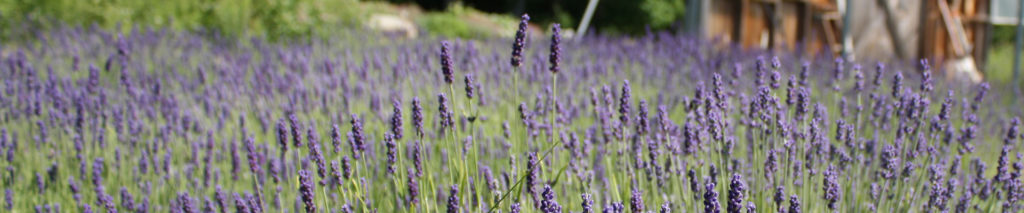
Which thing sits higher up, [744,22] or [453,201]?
[744,22]

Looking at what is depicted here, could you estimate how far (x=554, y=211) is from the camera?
146 centimetres

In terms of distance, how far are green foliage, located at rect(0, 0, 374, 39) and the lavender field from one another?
0.94 m

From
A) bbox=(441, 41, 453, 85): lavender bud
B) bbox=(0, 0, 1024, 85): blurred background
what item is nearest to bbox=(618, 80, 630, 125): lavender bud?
bbox=(441, 41, 453, 85): lavender bud

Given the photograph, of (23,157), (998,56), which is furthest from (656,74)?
(998,56)

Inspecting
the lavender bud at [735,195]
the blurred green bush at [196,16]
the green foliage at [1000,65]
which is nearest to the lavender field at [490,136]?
the lavender bud at [735,195]

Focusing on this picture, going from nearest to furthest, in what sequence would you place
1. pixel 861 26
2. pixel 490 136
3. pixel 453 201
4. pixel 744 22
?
pixel 453 201
pixel 490 136
pixel 861 26
pixel 744 22

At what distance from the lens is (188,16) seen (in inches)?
334

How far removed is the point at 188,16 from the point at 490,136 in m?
5.91

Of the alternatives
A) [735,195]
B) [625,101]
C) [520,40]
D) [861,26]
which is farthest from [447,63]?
[861,26]

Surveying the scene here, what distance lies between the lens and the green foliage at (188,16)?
765 cm

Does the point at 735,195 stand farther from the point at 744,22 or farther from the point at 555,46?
the point at 744,22

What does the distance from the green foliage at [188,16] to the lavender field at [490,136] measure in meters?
0.94

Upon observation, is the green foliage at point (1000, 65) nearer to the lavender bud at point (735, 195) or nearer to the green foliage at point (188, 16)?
the green foliage at point (188, 16)

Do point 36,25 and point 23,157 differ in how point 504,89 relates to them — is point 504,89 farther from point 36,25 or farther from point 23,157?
point 36,25
